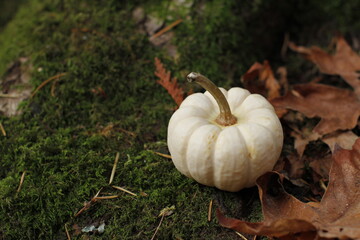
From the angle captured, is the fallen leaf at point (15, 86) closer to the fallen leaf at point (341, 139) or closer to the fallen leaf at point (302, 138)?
the fallen leaf at point (302, 138)

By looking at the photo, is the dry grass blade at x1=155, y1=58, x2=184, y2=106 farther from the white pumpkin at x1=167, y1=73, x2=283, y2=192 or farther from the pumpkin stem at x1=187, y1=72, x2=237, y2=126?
the pumpkin stem at x1=187, y1=72, x2=237, y2=126

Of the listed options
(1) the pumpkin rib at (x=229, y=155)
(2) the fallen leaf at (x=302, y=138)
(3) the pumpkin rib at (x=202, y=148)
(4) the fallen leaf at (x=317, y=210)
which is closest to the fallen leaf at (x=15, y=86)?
(3) the pumpkin rib at (x=202, y=148)

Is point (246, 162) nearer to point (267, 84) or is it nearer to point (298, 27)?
point (267, 84)

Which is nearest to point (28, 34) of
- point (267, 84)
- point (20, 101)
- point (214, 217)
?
point (20, 101)

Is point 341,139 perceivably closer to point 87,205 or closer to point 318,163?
point 318,163

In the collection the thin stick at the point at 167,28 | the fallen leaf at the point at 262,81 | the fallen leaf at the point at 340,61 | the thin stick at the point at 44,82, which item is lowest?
the fallen leaf at the point at 340,61
